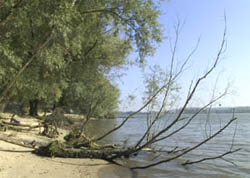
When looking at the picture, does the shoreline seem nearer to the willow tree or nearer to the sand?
the sand

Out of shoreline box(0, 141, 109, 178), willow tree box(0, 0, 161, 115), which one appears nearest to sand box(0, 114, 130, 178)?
shoreline box(0, 141, 109, 178)

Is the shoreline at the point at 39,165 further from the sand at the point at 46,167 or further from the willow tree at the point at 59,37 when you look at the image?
the willow tree at the point at 59,37

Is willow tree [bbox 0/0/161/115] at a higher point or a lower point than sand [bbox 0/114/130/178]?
higher

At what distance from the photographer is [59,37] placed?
8.41 metres

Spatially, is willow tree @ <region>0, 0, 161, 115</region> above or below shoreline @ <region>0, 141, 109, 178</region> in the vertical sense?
above

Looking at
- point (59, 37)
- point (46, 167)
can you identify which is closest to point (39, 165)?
point (46, 167)

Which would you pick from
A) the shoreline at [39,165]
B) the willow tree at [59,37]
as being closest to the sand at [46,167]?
the shoreline at [39,165]

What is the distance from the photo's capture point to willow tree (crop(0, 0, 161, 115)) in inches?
290

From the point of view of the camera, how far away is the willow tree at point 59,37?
24.2 feet

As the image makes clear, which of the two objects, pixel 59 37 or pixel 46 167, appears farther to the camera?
pixel 59 37

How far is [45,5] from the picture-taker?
749 cm

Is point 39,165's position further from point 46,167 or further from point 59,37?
point 59,37

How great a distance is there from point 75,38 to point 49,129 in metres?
7.51

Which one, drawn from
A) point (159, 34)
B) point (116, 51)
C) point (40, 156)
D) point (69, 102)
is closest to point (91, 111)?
point (40, 156)
